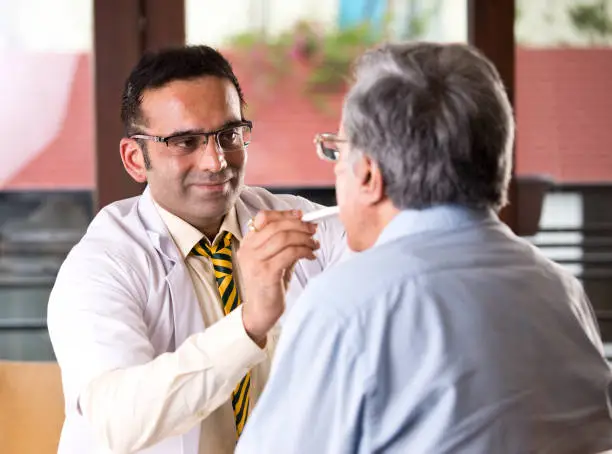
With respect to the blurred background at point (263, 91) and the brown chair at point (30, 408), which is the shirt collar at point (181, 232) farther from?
the blurred background at point (263, 91)

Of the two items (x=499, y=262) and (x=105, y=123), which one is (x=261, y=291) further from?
(x=105, y=123)

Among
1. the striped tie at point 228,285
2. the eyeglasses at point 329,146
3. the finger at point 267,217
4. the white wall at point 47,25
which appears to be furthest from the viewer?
the white wall at point 47,25

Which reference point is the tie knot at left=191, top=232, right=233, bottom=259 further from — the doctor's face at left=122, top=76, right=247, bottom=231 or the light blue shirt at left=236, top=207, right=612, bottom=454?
the light blue shirt at left=236, top=207, right=612, bottom=454

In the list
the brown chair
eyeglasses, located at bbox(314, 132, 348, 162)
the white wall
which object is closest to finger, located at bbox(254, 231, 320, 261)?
eyeglasses, located at bbox(314, 132, 348, 162)

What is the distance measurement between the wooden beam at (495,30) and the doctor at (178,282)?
161cm

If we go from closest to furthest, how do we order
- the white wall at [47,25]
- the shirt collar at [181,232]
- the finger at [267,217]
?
the finger at [267,217], the shirt collar at [181,232], the white wall at [47,25]

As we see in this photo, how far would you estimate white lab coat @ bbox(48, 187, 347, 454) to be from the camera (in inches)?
66.8

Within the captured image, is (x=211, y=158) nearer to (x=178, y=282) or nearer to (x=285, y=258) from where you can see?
(x=178, y=282)

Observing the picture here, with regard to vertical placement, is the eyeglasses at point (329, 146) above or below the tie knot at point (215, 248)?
above

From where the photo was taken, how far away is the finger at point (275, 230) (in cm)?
158

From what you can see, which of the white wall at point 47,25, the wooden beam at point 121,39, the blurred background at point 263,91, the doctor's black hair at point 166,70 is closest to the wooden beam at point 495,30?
the blurred background at point 263,91

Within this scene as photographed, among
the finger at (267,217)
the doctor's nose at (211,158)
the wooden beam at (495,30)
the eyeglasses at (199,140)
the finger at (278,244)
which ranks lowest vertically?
the finger at (278,244)

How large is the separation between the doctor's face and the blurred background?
1471 millimetres

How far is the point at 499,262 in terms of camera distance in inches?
49.1
